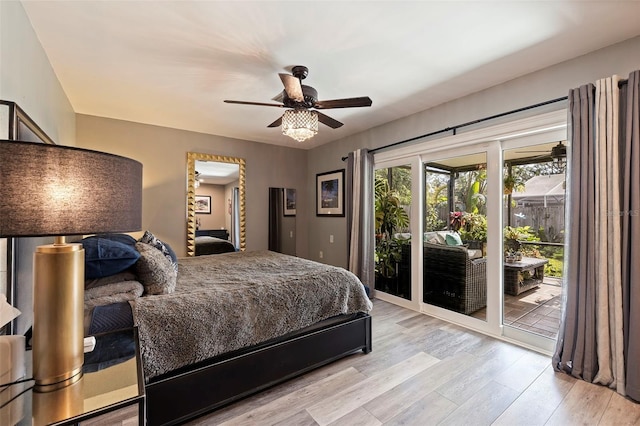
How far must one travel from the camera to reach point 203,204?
4078mm

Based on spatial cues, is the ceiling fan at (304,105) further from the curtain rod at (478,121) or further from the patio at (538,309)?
the patio at (538,309)

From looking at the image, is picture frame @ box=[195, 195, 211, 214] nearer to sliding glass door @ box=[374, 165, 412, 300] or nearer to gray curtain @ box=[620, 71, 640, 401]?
sliding glass door @ box=[374, 165, 412, 300]

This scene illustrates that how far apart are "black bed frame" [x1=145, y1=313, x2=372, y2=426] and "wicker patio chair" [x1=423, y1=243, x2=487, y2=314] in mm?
1379

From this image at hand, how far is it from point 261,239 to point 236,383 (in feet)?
9.73

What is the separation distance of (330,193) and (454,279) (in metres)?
2.30

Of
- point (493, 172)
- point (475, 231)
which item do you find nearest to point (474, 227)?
point (475, 231)

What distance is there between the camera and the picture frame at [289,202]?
4.89m

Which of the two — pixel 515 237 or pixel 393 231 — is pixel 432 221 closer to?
pixel 393 231

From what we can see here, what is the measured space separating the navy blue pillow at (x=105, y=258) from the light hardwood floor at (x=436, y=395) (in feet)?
3.36

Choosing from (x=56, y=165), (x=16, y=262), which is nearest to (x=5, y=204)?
(x=56, y=165)

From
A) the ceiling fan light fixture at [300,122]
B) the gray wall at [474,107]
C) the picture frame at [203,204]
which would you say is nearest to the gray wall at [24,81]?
the ceiling fan light fixture at [300,122]

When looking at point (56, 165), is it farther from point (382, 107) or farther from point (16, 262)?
point (382, 107)

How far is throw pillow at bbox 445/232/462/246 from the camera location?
3.13 meters

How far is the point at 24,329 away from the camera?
5.34ft
